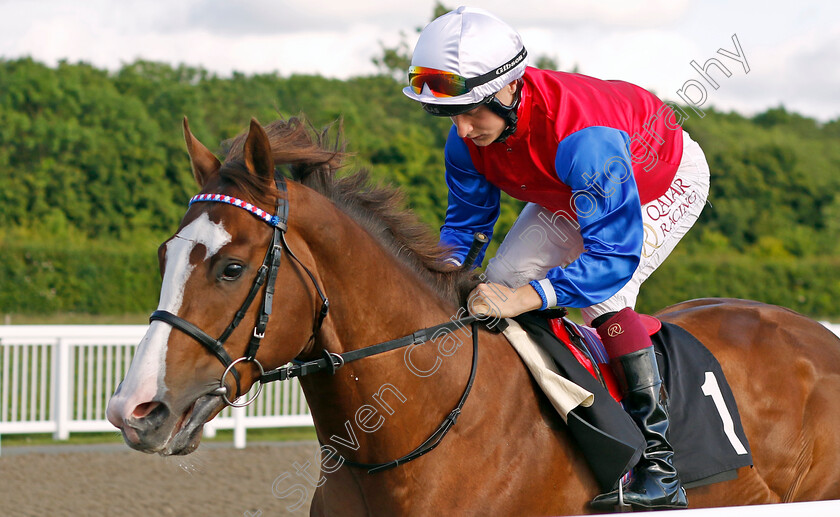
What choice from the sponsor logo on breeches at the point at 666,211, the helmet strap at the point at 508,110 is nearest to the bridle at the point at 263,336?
the helmet strap at the point at 508,110

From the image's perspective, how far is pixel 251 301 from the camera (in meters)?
2.02

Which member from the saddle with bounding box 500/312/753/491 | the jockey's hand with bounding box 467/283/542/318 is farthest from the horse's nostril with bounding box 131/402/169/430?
the saddle with bounding box 500/312/753/491

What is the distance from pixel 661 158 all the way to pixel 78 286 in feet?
42.2

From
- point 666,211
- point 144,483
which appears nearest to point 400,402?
point 666,211

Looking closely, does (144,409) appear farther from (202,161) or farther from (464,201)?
(464,201)

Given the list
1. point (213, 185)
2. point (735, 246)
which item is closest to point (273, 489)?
point (213, 185)

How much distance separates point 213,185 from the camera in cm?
216

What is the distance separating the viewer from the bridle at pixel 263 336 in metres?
1.99

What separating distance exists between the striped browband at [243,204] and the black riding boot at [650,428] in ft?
3.98

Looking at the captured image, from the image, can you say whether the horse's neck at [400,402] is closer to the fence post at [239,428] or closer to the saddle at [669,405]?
the saddle at [669,405]

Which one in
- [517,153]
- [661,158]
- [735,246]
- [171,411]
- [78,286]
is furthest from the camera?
[735,246]

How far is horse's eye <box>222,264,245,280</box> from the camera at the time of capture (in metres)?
2.00

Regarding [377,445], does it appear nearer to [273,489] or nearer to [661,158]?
[661,158]

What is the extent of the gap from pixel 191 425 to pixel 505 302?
0.98 meters
